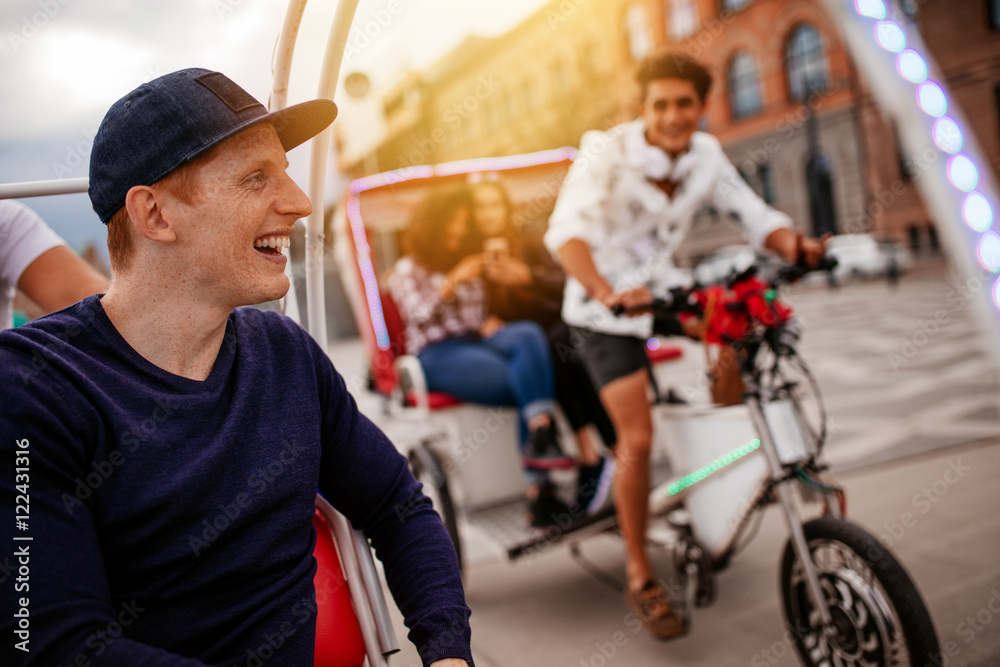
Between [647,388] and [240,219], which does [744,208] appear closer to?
[647,388]

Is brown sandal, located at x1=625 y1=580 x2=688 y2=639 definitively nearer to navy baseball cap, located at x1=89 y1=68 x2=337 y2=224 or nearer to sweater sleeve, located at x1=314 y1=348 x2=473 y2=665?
sweater sleeve, located at x1=314 y1=348 x2=473 y2=665

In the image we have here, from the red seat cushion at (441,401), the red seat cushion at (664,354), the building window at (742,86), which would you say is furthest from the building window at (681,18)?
the red seat cushion at (441,401)

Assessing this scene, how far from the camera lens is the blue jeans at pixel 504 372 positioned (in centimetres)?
339

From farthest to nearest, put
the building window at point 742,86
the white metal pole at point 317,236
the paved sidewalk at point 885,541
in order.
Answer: the building window at point 742,86, the paved sidewalk at point 885,541, the white metal pole at point 317,236

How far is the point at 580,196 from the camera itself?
9.34ft

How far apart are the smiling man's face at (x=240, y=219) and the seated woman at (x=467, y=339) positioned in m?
2.12

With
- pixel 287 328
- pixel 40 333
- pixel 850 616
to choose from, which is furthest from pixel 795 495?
pixel 40 333

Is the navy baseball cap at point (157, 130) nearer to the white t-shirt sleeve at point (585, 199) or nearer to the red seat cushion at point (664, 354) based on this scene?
the white t-shirt sleeve at point (585, 199)

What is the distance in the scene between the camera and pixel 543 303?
158 inches

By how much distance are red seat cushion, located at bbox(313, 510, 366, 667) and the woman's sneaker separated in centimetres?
185

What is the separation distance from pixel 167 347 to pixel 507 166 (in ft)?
12.7

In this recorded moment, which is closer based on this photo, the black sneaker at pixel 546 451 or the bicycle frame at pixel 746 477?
the bicycle frame at pixel 746 477

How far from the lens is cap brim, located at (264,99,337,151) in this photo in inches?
53.1

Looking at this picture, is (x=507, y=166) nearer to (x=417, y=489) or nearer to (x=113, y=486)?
(x=417, y=489)
